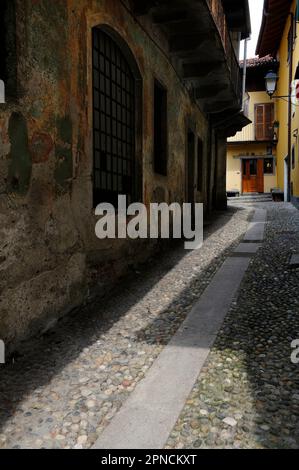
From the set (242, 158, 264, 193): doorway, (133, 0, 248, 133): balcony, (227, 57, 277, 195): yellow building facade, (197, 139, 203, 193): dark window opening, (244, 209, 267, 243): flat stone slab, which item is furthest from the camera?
(242, 158, 264, 193): doorway

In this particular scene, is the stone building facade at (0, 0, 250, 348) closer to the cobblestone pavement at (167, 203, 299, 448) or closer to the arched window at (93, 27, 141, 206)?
the arched window at (93, 27, 141, 206)

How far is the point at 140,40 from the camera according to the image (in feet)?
17.7

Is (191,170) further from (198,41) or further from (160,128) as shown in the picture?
(198,41)

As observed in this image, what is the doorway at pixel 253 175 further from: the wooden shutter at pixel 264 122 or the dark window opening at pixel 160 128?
the dark window opening at pixel 160 128

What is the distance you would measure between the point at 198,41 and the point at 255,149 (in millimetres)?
18010

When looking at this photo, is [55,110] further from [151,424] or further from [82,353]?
[151,424]

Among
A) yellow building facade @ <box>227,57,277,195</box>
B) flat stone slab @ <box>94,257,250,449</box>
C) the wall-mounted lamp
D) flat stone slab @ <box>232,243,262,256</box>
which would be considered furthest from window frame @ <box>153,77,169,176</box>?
yellow building facade @ <box>227,57,277,195</box>

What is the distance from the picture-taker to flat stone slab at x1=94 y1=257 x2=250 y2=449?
1997mm

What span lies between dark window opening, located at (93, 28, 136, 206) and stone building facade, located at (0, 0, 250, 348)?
15 millimetres

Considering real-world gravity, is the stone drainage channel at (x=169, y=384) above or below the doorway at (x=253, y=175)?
below

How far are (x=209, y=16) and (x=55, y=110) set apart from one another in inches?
155

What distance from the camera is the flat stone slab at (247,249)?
20.1ft

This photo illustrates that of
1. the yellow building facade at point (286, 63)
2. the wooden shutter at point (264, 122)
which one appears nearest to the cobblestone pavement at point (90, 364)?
the yellow building facade at point (286, 63)
